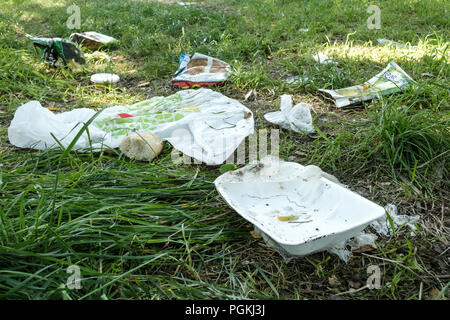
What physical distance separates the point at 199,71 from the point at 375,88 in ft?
4.65

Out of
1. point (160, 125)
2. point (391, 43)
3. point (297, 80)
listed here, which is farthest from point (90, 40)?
point (391, 43)

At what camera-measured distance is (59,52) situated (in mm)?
3262

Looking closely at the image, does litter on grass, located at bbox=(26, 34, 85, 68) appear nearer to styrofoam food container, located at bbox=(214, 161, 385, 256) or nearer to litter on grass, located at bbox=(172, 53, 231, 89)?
litter on grass, located at bbox=(172, 53, 231, 89)

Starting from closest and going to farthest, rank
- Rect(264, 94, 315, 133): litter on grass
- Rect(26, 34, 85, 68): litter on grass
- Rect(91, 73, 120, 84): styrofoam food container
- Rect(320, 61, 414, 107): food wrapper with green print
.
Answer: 1. Rect(264, 94, 315, 133): litter on grass
2. Rect(320, 61, 414, 107): food wrapper with green print
3. Rect(91, 73, 120, 84): styrofoam food container
4. Rect(26, 34, 85, 68): litter on grass

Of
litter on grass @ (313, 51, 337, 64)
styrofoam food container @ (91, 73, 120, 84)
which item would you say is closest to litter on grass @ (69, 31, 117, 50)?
styrofoam food container @ (91, 73, 120, 84)

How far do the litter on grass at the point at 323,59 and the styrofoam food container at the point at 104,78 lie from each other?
5.75ft

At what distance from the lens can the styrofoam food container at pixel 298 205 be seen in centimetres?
130

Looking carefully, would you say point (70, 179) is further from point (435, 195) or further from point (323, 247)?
point (435, 195)

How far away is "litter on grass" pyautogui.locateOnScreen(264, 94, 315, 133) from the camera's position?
232cm

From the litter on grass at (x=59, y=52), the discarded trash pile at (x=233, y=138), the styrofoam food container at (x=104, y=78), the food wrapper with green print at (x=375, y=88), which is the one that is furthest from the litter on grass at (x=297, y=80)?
the litter on grass at (x=59, y=52)

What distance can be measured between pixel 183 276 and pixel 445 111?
183cm

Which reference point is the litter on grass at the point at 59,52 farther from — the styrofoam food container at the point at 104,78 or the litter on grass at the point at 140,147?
the litter on grass at the point at 140,147

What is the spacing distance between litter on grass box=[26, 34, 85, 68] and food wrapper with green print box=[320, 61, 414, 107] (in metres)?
2.21
